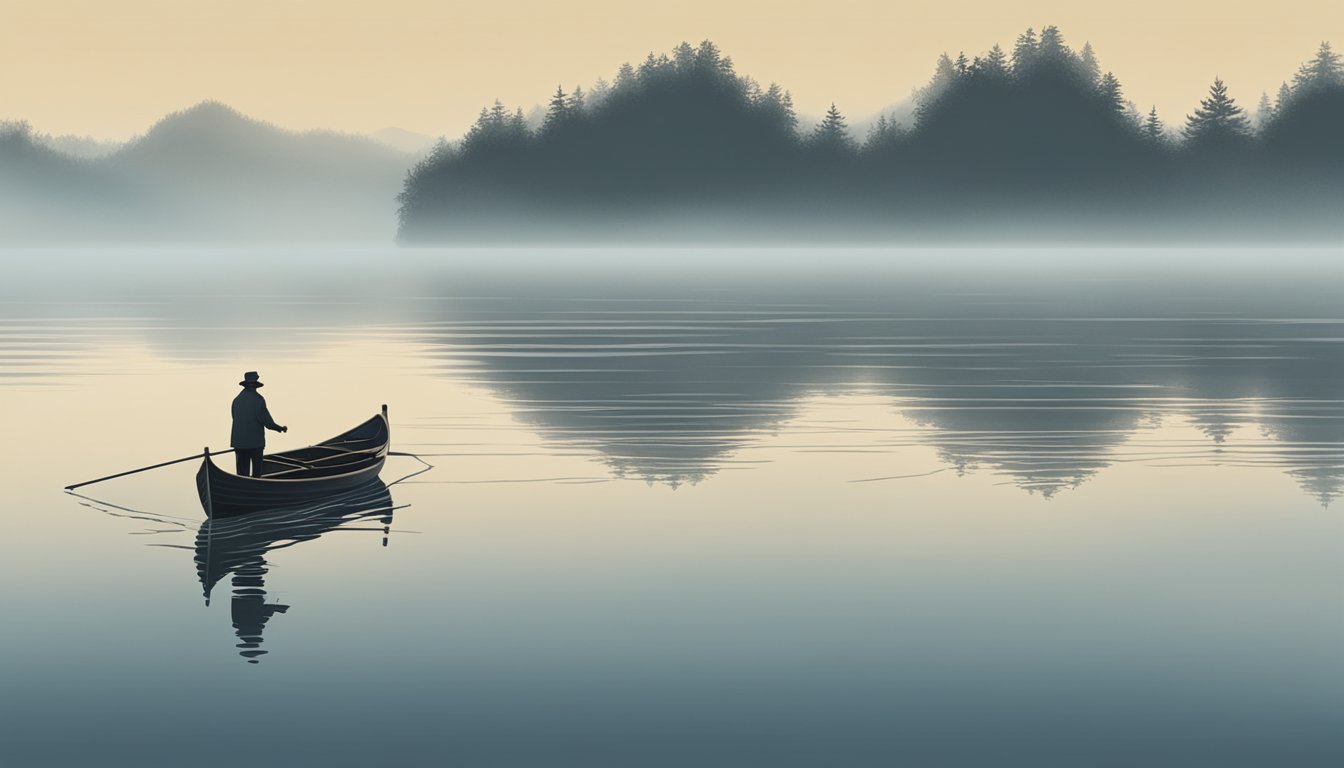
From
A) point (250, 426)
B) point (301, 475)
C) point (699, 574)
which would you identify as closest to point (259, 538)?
point (250, 426)

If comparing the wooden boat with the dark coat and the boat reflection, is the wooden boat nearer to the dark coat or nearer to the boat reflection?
the boat reflection

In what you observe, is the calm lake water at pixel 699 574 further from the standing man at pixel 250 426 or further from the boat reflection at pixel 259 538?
the standing man at pixel 250 426

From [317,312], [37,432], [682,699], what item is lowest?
[682,699]

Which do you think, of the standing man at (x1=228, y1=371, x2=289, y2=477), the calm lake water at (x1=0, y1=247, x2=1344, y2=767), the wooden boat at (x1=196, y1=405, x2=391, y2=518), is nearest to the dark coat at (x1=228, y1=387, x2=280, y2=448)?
the standing man at (x1=228, y1=371, x2=289, y2=477)

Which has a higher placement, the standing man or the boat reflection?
the standing man

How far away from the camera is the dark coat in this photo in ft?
93.3

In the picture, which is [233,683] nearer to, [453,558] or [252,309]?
[453,558]

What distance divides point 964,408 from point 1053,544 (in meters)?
18.8

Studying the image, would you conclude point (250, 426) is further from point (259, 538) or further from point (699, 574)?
point (699, 574)

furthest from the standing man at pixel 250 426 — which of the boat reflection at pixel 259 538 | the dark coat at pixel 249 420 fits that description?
the boat reflection at pixel 259 538

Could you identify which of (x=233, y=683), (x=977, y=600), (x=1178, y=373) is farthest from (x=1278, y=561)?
(x=1178, y=373)

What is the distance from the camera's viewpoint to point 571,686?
18234mm

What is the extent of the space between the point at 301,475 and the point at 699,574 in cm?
1018

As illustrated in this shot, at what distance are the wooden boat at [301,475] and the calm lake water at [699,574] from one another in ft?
2.16
